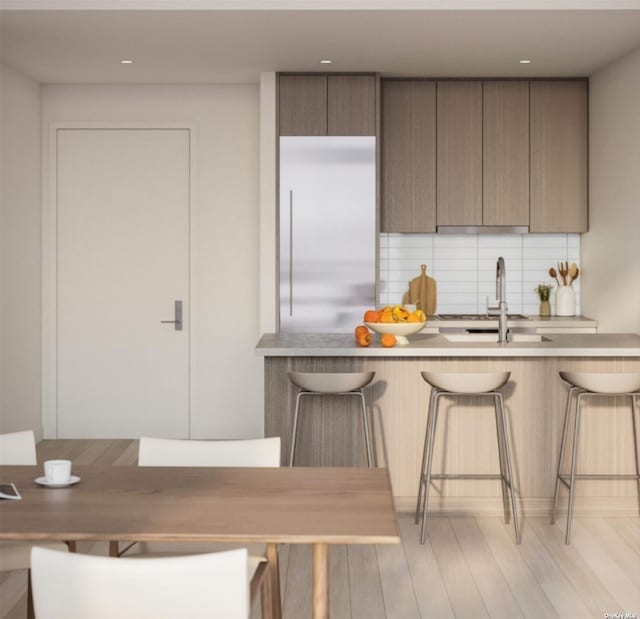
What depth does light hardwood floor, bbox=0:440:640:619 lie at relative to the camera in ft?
11.8

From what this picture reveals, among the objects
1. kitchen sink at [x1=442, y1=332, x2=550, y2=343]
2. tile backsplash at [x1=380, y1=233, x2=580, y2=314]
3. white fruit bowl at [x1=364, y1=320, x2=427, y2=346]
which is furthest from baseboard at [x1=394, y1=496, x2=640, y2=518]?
tile backsplash at [x1=380, y1=233, x2=580, y2=314]

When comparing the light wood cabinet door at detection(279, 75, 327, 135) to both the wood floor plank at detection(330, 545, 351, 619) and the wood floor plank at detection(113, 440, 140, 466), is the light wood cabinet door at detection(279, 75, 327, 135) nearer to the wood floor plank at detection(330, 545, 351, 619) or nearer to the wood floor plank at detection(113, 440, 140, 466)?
the wood floor plank at detection(113, 440, 140, 466)

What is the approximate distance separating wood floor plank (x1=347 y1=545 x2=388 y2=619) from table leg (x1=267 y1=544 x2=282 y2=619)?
0.54 metres

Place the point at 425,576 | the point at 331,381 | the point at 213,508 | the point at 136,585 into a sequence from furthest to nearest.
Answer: the point at 331,381 → the point at 425,576 → the point at 213,508 → the point at 136,585

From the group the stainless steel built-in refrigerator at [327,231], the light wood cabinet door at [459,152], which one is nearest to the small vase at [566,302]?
the light wood cabinet door at [459,152]

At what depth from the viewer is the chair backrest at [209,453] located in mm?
2990

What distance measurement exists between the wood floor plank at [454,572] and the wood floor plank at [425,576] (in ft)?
0.09

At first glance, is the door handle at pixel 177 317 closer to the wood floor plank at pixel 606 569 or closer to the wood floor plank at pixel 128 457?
the wood floor plank at pixel 128 457

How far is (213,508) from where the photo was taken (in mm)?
2334

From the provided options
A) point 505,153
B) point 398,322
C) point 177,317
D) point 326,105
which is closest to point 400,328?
point 398,322

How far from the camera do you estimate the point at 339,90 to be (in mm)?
6348

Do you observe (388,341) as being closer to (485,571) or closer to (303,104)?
(485,571)

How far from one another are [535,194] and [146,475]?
4.76m

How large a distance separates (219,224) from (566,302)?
265 cm
